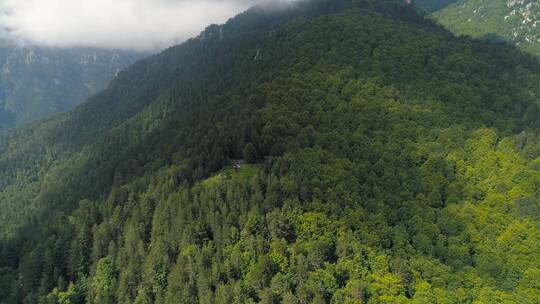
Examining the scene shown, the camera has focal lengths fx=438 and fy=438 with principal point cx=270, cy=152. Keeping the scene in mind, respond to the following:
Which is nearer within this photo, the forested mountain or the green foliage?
the forested mountain

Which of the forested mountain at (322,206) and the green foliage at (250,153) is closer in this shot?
the forested mountain at (322,206)

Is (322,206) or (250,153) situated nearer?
(322,206)

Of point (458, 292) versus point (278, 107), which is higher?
point (278, 107)

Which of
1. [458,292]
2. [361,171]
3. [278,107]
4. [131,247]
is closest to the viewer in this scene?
[458,292]

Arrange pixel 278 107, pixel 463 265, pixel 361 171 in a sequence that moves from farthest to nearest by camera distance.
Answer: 1. pixel 278 107
2. pixel 361 171
3. pixel 463 265

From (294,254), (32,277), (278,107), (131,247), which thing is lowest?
(32,277)

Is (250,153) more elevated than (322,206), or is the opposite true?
(250,153)

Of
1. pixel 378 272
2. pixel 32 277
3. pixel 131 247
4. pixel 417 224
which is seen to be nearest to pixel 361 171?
pixel 417 224

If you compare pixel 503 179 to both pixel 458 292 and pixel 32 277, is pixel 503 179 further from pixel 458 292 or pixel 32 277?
pixel 32 277
